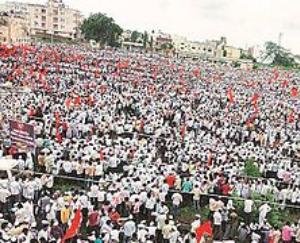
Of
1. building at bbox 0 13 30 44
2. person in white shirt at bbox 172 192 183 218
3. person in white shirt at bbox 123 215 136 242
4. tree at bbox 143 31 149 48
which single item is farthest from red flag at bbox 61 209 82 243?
tree at bbox 143 31 149 48

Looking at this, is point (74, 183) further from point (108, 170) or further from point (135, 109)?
point (135, 109)

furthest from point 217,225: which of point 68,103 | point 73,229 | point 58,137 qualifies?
point 68,103

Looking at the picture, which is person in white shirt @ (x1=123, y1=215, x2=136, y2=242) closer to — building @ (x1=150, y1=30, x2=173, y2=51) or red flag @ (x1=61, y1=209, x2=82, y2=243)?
red flag @ (x1=61, y1=209, x2=82, y2=243)

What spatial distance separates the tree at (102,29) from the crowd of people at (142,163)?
37475 mm

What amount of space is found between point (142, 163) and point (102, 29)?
50.1 meters

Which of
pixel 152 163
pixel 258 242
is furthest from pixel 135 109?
pixel 258 242

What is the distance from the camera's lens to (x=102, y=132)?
49.7 feet

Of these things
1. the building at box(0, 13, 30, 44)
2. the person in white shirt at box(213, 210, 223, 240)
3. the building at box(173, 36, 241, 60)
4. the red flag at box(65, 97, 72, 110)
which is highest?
the building at box(0, 13, 30, 44)

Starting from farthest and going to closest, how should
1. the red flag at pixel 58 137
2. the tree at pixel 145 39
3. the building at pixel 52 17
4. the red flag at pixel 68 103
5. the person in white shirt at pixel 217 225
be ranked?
the building at pixel 52 17, the tree at pixel 145 39, the red flag at pixel 68 103, the red flag at pixel 58 137, the person in white shirt at pixel 217 225

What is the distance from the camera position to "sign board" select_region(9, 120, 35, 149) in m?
9.23

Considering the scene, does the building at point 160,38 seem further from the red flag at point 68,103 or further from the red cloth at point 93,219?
the red cloth at point 93,219

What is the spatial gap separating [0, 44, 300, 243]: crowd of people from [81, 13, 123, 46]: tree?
123ft

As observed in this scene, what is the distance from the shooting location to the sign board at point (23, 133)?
9.23 metres

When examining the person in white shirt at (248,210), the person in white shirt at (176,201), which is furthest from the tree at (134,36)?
the person in white shirt at (248,210)
